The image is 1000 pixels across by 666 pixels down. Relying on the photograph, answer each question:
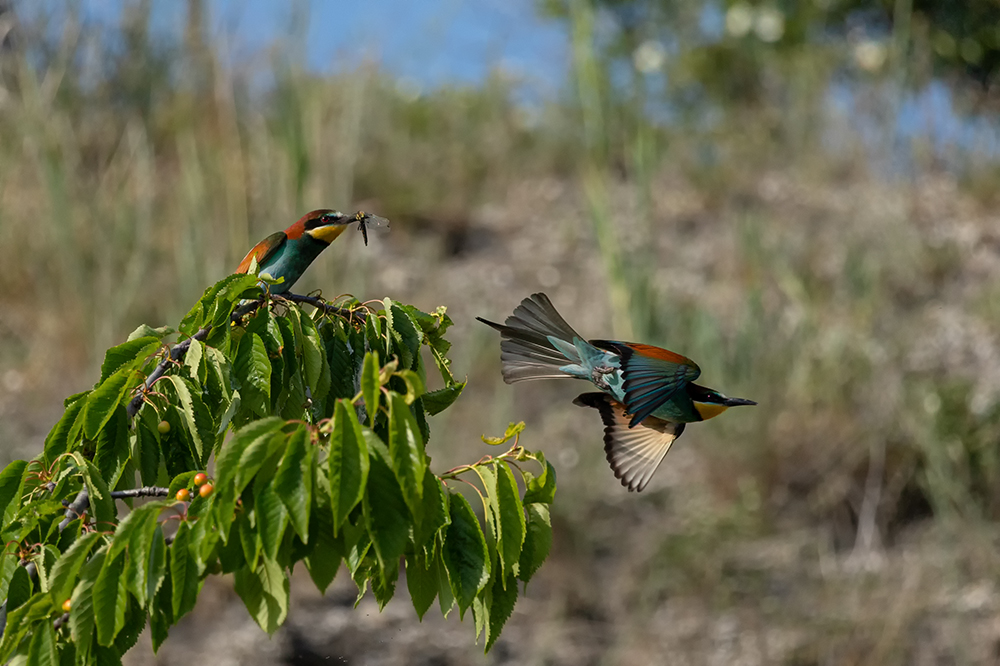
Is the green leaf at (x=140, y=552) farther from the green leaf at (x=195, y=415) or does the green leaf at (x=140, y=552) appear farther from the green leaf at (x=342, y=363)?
the green leaf at (x=342, y=363)

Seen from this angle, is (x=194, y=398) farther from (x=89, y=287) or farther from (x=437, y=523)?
(x=89, y=287)

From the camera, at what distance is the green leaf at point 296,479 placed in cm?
117

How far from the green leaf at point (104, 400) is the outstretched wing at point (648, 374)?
629 millimetres

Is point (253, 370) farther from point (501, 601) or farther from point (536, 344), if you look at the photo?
point (536, 344)

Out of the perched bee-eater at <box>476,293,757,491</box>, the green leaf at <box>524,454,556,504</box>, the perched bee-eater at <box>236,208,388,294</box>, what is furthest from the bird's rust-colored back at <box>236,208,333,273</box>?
the green leaf at <box>524,454,556,504</box>

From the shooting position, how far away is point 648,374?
168cm

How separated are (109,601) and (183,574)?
8cm

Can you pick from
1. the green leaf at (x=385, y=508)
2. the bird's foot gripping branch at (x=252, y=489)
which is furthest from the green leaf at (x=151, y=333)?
the green leaf at (x=385, y=508)

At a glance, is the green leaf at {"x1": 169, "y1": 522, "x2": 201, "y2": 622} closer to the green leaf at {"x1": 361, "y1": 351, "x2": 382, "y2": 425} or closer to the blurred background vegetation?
the green leaf at {"x1": 361, "y1": 351, "x2": 382, "y2": 425}

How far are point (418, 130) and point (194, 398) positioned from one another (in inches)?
257

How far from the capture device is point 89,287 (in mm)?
5164

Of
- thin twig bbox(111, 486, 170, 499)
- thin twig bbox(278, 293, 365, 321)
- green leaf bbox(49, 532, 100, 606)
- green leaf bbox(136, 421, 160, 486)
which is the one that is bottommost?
green leaf bbox(49, 532, 100, 606)

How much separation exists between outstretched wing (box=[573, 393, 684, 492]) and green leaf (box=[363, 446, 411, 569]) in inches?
25.9

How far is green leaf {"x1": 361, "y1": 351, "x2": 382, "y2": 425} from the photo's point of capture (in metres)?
1.19
